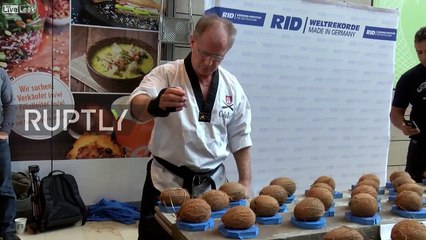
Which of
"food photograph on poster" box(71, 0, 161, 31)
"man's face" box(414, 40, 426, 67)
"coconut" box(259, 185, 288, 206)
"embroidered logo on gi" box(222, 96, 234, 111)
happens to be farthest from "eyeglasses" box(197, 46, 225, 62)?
"food photograph on poster" box(71, 0, 161, 31)

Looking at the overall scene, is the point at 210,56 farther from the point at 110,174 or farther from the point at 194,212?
the point at 110,174

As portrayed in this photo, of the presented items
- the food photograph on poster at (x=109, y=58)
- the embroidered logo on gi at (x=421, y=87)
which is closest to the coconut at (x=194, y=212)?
Answer: the embroidered logo on gi at (x=421, y=87)

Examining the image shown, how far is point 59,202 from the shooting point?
11.3 ft

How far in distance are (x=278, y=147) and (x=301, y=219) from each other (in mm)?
1761

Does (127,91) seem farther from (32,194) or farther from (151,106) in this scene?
(151,106)

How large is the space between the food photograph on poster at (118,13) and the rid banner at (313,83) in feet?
4.09

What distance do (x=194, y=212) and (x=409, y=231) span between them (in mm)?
513

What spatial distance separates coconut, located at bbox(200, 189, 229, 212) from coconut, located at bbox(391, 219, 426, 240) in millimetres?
448

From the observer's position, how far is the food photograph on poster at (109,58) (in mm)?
3584

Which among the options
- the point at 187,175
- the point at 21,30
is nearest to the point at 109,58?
the point at 21,30

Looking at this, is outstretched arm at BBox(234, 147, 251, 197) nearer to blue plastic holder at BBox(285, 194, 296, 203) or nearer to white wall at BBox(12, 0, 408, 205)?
blue plastic holder at BBox(285, 194, 296, 203)

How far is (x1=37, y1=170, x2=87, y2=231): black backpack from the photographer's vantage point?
3.34m

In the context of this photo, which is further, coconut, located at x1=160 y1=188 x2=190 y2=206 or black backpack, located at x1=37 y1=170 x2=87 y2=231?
black backpack, located at x1=37 y1=170 x2=87 y2=231

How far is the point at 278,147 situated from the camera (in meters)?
2.91
